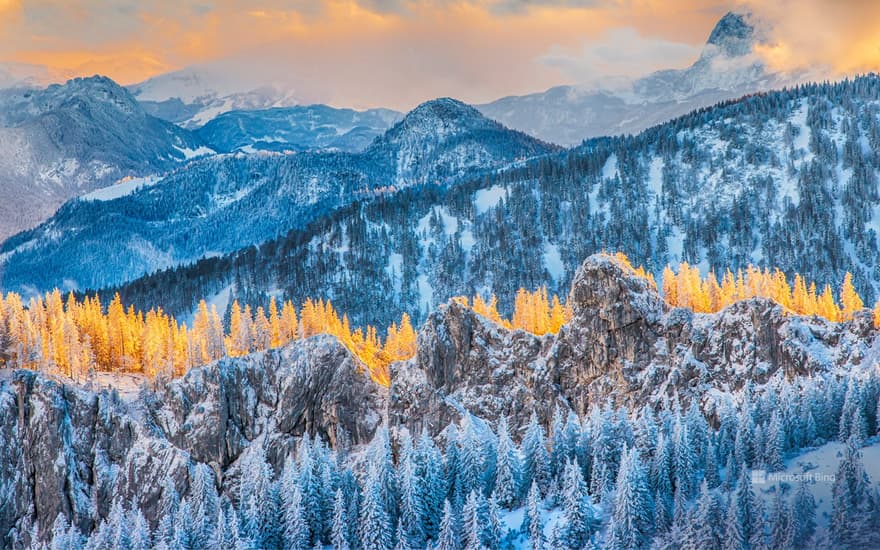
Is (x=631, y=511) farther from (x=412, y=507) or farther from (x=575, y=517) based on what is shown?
(x=412, y=507)

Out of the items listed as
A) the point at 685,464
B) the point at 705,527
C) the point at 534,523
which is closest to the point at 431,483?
the point at 534,523

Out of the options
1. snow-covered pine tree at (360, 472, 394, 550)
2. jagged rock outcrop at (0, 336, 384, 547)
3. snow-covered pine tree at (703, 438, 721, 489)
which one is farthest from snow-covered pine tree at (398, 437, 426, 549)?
snow-covered pine tree at (703, 438, 721, 489)

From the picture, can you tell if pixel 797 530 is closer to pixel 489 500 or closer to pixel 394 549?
pixel 489 500

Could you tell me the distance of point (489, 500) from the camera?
336 ft

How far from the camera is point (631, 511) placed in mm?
96250

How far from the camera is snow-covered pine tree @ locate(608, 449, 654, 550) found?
313ft

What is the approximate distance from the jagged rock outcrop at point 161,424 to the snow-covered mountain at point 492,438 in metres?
0.28

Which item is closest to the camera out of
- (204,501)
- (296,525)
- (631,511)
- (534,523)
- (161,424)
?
(631,511)

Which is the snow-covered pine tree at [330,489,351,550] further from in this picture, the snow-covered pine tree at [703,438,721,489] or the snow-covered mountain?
the snow-covered pine tree at [703,438,721,489]

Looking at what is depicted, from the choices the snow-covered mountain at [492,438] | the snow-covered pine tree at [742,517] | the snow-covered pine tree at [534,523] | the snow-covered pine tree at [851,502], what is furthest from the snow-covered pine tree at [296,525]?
the snow-covered pine tree at [851,502]

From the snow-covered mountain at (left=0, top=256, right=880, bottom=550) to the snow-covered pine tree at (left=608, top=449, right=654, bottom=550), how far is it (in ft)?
0.85

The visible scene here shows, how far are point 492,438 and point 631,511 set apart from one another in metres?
25.4

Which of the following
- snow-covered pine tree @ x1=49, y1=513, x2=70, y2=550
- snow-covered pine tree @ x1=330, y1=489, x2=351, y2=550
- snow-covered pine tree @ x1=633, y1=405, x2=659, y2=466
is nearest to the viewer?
snow-covered pine tree @ x1=330, y1=489, x2=351, y2=550

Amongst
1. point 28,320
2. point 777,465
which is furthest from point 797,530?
point 28,320
